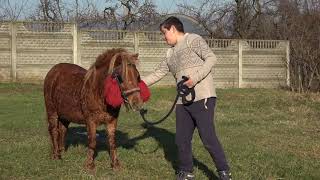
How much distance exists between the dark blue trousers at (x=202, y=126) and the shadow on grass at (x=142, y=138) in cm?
119

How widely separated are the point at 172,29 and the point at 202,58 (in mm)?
528

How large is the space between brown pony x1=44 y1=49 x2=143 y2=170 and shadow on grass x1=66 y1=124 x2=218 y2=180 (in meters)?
0.91

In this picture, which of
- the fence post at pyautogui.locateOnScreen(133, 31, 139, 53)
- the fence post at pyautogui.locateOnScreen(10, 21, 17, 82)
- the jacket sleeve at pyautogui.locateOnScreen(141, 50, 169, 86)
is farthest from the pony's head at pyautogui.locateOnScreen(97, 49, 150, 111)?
the fence post at pyautogui.locateOnScreen(133, 31, 139, 53)

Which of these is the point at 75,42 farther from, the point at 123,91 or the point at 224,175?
the point at 224,175

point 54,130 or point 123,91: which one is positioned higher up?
point 123,91

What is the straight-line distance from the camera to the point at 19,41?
22094 millimetres

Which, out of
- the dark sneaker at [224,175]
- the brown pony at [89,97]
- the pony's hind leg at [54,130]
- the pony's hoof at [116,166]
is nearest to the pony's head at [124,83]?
the brown pony at [89,97]

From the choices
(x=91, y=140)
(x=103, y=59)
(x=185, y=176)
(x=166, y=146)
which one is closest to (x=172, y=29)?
(x=103, y=59)

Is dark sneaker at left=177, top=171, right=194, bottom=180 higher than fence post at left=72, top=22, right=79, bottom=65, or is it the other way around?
fence post at left=72, top=22, right=79, bottom=65

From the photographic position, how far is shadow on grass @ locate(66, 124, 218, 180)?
9.04 meters

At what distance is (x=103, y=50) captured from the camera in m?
23.3

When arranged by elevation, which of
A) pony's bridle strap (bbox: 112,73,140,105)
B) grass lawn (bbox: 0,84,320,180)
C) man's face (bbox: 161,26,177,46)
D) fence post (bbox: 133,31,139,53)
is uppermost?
fence post (bbox: 133,31,139,53)

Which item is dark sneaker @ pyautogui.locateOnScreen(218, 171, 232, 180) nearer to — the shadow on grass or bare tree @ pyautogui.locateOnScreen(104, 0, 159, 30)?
the shadow on grass

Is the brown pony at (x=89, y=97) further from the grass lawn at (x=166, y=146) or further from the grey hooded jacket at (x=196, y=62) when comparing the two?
the grey hooded jacket at (x=196, y=62)
